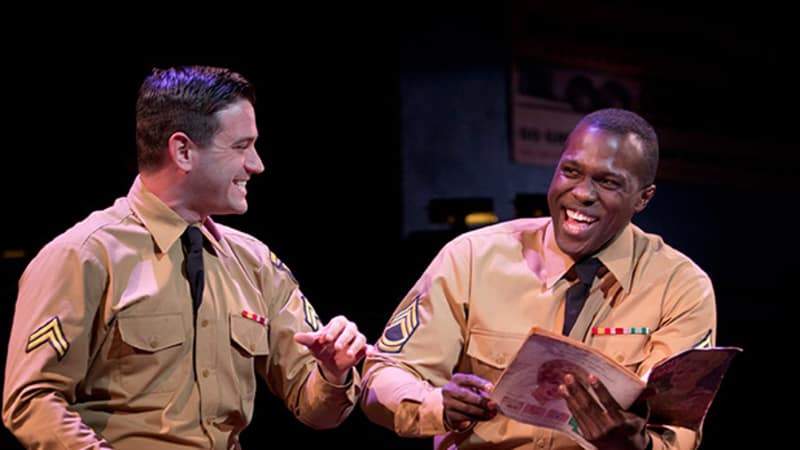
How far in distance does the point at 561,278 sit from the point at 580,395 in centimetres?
55

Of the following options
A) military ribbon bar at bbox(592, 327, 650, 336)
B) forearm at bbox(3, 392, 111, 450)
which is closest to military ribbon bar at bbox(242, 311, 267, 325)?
forearm at bbox(3, 392, 111, 450)

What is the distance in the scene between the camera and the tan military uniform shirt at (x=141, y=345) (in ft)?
7.02

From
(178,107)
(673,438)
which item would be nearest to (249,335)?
(178,107)

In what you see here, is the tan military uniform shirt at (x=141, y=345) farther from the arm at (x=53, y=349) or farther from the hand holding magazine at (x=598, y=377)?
the hand holding magazine at (x=598, y=377)

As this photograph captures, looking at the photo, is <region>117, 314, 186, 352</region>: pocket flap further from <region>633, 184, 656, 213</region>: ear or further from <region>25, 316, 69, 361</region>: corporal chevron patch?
<region>633, 184, 656, 213</region>: ear

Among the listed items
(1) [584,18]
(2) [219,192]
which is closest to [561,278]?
(2) [219,192]

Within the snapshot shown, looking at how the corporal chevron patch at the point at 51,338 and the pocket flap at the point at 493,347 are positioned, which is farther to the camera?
the pocket flap at the point at 493,347

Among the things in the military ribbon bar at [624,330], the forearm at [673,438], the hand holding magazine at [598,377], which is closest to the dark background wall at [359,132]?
the military ribbon bar at [624,330]

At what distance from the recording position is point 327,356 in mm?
2389

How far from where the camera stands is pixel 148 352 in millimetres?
2268

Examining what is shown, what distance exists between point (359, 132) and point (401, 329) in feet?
10.2

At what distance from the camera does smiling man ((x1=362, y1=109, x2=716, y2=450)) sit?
8.43 feet

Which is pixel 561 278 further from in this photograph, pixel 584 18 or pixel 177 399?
pixel 584 18

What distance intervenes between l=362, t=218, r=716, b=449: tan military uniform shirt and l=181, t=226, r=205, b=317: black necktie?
1.72 feet
